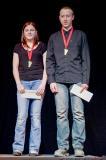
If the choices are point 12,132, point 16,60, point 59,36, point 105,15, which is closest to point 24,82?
point 16,60

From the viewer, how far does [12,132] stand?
5.68 metres

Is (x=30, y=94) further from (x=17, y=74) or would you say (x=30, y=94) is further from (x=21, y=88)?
(x=17, y=74)

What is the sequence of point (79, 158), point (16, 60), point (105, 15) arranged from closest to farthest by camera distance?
point (79, 158) → point (16, 60) → point (105, 15)

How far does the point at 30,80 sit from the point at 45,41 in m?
0.88

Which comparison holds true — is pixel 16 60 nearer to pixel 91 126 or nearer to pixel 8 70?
pixel 8 70

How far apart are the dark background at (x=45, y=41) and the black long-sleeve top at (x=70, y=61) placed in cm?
76

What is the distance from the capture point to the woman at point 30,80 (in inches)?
192

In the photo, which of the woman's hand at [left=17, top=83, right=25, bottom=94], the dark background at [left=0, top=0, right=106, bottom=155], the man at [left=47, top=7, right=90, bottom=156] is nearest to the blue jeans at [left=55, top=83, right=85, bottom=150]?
the man at [left=47, top=7, right=90, bottom=156]

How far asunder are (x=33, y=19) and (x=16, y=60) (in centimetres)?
→ 84

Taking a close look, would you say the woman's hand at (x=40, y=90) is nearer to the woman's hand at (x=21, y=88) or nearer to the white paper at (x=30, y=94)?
the white paper at (x=30, y=94)

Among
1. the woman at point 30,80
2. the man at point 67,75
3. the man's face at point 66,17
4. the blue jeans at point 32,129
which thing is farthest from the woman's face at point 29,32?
the blue jeans at point 32,129

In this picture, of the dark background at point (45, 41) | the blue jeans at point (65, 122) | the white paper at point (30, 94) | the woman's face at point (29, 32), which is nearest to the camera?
the blue jeans at point (65, 122)

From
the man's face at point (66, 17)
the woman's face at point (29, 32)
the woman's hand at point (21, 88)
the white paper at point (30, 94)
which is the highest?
the man's face at point (66, 17)

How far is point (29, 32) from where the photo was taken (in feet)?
16.3
